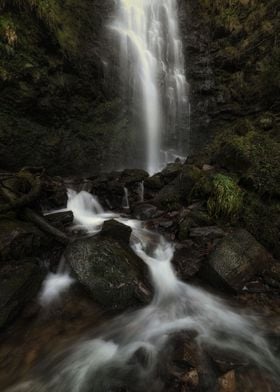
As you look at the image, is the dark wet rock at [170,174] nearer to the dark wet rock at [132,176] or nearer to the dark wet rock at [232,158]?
the dark wet rock at [132,176]

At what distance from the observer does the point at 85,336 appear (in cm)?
347

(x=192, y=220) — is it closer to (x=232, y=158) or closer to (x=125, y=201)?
(x=232, y=158)

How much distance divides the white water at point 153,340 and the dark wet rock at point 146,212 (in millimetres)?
2226

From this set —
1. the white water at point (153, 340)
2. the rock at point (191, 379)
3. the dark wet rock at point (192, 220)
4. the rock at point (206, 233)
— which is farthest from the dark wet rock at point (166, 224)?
the rock at point (191, 379)

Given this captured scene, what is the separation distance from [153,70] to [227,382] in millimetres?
15359

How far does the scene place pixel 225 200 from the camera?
19.9 feet

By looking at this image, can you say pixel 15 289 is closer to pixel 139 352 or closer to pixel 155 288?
pixel 139 352

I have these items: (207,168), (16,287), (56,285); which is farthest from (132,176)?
(16,287)

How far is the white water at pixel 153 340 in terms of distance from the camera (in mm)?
2834

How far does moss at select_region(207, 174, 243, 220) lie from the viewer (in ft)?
19.9

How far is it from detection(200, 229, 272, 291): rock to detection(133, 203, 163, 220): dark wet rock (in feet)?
8.26

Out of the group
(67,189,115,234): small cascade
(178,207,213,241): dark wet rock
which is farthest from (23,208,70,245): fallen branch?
(178,207,213,241): dark wet rock

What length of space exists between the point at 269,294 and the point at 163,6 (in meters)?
19.6

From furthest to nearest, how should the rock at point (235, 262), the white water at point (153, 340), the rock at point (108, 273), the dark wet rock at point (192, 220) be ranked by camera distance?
the dark wet rock at point (192, 220) < the rock at point (235, 262) < the rock at point (108, 273) < the white water at point (153, 340)
